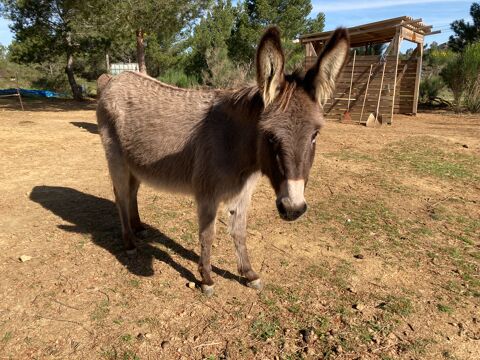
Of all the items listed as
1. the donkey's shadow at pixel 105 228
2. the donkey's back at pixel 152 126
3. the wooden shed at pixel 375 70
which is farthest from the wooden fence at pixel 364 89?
the donkey's back at pixel 152 126

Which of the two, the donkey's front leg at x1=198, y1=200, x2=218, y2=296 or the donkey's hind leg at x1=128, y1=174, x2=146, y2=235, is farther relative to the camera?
the donkey's hind leg at x1=128, y1=174, x2=146, y2=235

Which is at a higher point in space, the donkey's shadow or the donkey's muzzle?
the donkey's muzzle

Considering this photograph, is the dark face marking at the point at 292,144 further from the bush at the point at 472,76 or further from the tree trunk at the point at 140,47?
the bush at the point at 472,76

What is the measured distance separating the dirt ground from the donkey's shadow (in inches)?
0.9

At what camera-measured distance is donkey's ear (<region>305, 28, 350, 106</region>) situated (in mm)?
2180

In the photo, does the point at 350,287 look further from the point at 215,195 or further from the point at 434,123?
the point at 434,123

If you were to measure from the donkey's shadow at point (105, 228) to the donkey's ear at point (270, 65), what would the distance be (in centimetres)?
192

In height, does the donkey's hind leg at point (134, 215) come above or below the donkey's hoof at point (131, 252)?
above

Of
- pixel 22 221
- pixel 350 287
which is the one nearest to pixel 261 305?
pixel 350 287

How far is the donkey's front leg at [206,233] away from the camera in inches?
117

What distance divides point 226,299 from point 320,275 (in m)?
0.94

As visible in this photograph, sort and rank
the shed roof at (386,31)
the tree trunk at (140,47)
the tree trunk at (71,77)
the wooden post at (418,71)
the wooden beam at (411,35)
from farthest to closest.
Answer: the tree trunk at (71,77) < the wooden post at (418,71) < the tree trunk at (140,47) < the wooden beam at (411,35) < the shed roof at (386,31)

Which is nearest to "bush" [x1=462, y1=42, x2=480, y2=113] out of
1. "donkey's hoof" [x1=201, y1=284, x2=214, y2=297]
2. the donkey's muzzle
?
"donkey's hoof" [x1=201, y1=284, x2=214, y2=297]

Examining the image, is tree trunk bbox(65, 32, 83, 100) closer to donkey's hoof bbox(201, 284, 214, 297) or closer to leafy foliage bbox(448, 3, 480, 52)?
donkey's hoof bbox(201, 284, 214, 297)
